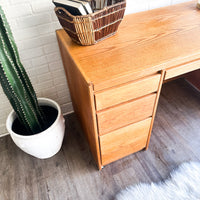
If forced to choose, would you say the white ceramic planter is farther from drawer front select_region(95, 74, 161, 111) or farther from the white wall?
drawer front select_region(95, 74, 161, 111)

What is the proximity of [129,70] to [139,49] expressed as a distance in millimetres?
166

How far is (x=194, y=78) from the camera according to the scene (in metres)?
1.62

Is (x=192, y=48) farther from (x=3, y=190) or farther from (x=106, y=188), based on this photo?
(x=3, y=190)

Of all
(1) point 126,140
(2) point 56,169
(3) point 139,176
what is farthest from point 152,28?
(2) point 56,169

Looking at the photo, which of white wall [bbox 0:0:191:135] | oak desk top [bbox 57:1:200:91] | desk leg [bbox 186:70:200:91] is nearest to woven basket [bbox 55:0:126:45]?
oak desk top [bbox 57:1:200:91]

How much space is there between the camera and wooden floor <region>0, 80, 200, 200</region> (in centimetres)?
107

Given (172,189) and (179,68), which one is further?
(172,189)

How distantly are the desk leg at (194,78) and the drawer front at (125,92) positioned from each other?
3.16 ft

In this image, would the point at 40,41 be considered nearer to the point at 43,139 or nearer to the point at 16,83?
the point at 16,83

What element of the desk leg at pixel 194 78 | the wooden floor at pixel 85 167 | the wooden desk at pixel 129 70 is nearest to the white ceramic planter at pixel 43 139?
the wooden floor at pixel 85 167

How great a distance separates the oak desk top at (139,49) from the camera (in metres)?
0.72

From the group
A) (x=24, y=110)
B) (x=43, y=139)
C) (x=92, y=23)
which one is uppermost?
(x=92, y=23)

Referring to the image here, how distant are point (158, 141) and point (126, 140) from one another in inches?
15.3

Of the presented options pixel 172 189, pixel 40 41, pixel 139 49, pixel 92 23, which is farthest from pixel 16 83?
pixel 172 189
